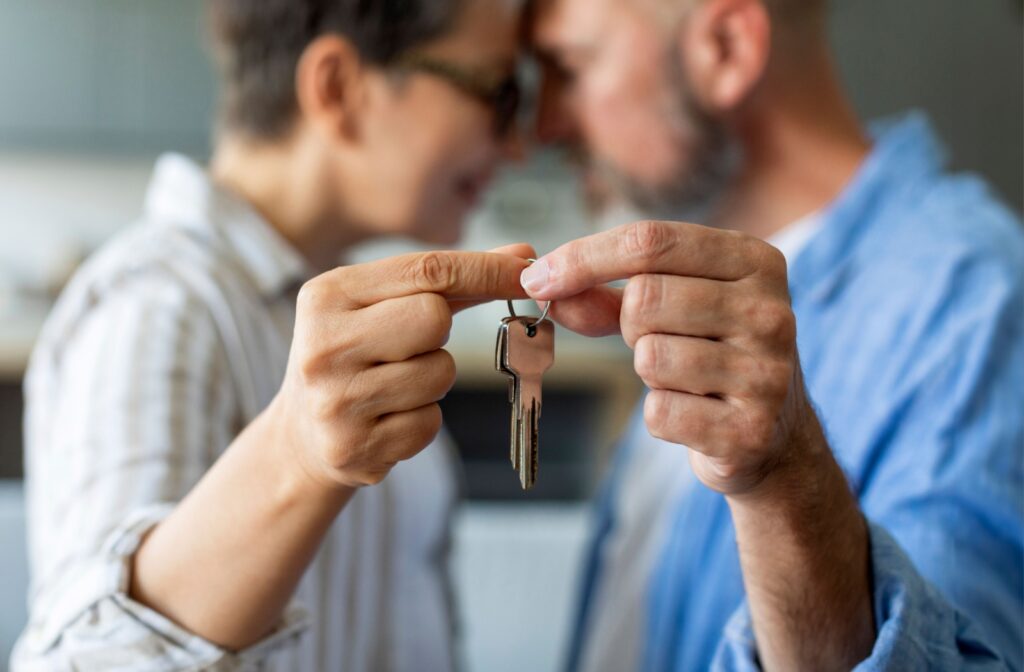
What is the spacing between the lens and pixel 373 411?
69 centimetres

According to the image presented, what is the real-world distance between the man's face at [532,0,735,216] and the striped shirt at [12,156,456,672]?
640 millimetres

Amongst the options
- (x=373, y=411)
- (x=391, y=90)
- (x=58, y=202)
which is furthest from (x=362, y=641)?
(x=58, y=202)

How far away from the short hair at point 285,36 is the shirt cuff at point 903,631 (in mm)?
836

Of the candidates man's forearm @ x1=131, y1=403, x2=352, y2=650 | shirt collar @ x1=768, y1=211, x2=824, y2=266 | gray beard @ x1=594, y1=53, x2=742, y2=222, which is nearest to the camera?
man's forearm @ x1=131, y1=403, x2=352, y2=650

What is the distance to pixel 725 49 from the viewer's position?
1521 millimetres

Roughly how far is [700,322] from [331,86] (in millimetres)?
784

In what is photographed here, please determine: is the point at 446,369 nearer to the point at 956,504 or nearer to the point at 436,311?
the point at 436,311

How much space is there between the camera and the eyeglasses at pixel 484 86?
4.41 ft

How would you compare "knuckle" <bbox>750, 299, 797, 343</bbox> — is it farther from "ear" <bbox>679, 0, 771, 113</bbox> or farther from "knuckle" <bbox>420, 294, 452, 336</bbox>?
"ear" <bbox>679, 0, 771, 113</bbox>

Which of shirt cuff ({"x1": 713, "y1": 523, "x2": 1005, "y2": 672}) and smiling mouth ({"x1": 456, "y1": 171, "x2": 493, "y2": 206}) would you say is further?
smiling mouth ({"x1": 456, "y1": 171, "x2": 493, "y2": 206})

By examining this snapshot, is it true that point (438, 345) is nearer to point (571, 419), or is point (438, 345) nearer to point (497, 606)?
point (497, 606)

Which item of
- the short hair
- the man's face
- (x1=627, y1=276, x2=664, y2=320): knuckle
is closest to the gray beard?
the man's face

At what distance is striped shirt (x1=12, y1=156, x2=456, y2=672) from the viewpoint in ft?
2.62

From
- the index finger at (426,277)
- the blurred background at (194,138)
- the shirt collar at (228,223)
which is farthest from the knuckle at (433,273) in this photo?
the blurred background at (194,138)
